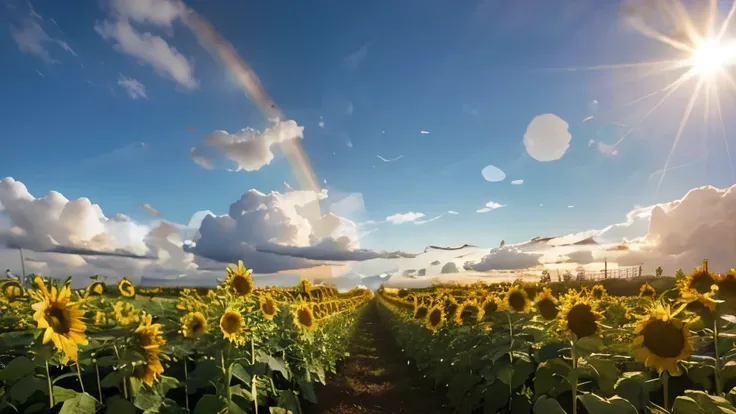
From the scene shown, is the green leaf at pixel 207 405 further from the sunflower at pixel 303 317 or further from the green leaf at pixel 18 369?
the sunflower at pixel 303 317

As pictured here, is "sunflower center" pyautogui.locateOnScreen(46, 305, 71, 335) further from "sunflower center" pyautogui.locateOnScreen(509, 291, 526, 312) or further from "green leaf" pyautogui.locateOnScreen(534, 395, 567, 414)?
"sunflower center" pyautogui.locateOnScreen(509, 291, 526, 312)

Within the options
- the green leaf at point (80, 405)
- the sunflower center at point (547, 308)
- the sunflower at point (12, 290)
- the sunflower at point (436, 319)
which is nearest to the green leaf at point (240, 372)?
the green leaf at point (80, 405)

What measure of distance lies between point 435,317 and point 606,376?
5.98 metres

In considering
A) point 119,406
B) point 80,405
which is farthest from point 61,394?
point 119,406

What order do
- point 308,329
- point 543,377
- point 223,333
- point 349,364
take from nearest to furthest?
1. point 543,377
2. point 223,333
3. point 308,329
4. point 349,364

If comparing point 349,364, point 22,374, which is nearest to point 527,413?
point 22,374

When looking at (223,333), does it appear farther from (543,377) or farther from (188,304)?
(543,377)

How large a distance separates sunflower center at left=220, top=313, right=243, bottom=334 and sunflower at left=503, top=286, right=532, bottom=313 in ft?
10.8

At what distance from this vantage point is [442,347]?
355 inches

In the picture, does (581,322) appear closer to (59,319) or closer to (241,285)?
(241,285)

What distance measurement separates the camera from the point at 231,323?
4.64m

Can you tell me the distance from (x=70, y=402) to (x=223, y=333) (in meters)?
1.39

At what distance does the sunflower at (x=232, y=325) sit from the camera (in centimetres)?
458

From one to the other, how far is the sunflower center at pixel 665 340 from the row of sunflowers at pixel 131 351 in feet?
11.4
